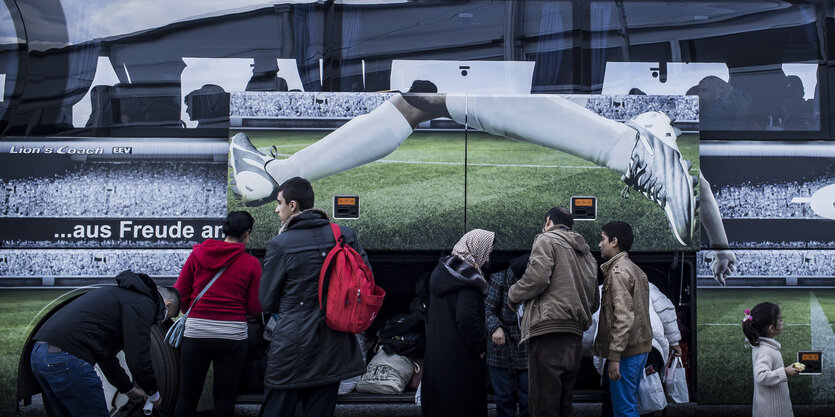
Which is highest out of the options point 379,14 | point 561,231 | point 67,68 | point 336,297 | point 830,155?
point 379,14

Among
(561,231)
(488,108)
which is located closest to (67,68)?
(488,108)

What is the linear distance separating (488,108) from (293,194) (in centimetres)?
218

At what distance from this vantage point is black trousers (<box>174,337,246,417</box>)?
197 inches

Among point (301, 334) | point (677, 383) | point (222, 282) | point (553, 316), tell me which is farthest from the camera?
point (677, 383)

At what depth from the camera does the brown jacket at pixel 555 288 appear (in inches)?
194

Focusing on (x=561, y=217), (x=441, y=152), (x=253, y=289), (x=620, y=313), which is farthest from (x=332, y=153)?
(x=620, y=313)

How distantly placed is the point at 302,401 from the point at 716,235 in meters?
3.76

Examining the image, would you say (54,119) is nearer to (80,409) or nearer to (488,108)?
(80,409)

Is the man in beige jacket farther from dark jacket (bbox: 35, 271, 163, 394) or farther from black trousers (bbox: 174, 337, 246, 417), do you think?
dark jacket (bbox: 35, 271, 163, 394)

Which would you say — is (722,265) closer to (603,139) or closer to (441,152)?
(603,139)

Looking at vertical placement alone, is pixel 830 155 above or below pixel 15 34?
below

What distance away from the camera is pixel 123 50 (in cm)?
601

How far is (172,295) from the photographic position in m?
5.43

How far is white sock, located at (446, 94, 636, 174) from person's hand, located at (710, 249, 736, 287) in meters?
1.10
